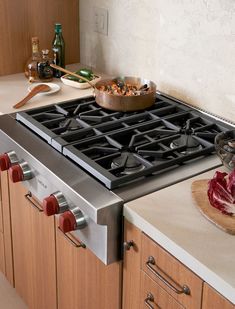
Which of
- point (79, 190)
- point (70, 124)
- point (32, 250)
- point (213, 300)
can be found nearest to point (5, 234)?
point (32, 250)

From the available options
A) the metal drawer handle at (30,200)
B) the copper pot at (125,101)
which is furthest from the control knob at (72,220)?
the copper pot at (125,101)

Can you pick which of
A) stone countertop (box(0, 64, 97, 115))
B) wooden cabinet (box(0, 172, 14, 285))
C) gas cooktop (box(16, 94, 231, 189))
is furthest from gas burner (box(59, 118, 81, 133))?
wooden cabinet (box(0, 172, 14, 285))

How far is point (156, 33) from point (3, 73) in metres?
0.72

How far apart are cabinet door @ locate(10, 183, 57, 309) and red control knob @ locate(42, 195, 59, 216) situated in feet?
0.77

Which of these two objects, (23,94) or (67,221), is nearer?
(67,221)

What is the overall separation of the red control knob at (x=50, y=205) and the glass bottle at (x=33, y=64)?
90 cm

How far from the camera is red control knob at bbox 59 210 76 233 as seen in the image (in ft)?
4.71

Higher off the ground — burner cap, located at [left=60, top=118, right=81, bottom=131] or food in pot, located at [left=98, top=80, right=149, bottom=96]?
food in pot, located at [left=98, top=80, right=149, bottom=96]

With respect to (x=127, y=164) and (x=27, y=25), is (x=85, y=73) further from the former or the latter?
(x=127, y=164)

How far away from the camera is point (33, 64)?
2.28m

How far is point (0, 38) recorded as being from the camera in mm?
2281

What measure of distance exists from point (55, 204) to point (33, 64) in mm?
954

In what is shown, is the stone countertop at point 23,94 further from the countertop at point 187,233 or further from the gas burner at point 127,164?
the countertop at point 187,233

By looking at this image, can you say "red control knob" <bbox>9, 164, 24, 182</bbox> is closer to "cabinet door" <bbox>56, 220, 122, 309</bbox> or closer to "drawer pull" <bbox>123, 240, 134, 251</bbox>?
"cabinet door" <bbox>56, 220, 122, 309</bbox>
